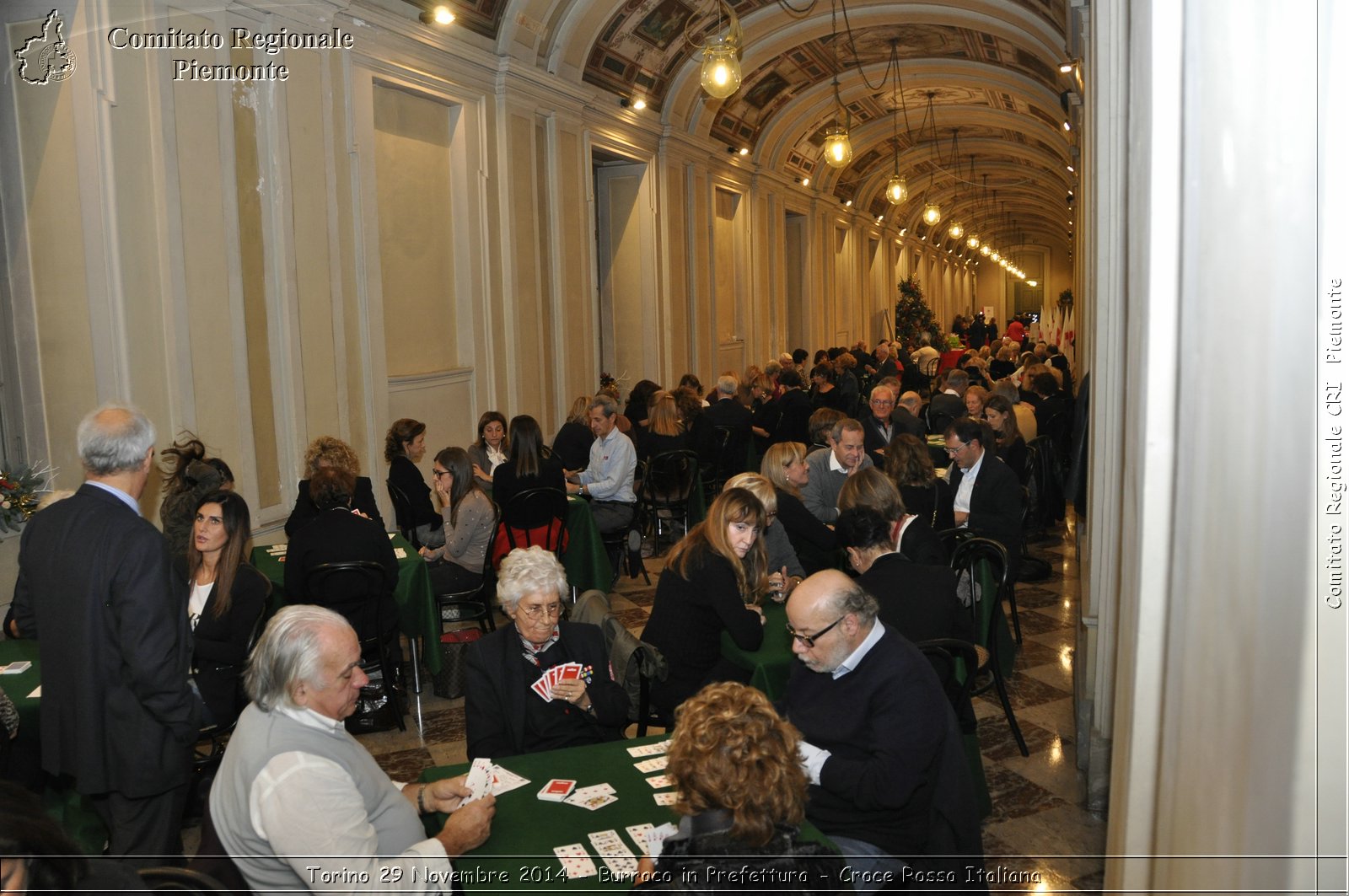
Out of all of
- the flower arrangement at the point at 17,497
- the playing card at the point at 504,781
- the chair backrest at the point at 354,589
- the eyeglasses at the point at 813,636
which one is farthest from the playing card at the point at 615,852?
the flower arrangement at the point at 17,497

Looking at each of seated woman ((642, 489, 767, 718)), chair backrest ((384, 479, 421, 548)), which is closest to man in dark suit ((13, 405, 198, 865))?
seated woman ((642, 489, 767, 718))

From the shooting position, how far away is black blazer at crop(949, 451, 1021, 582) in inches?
217

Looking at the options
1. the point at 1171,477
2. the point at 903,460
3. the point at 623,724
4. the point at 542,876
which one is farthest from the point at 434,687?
the point at 1171,477

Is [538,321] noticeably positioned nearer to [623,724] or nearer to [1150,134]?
[623,724]

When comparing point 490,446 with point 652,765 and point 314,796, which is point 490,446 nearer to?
point 652,765

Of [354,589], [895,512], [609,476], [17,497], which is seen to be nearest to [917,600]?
[895,512]

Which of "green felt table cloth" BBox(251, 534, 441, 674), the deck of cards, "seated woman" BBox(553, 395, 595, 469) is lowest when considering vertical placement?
"green felt table cloth" BBox(251, 534, 441, 674)

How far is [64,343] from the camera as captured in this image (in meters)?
5.40

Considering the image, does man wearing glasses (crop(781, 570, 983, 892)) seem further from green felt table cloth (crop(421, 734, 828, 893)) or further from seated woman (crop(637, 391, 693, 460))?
seated woman (crop(637, 391, 693, 460))

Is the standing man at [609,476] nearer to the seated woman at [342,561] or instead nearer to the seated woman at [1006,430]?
the seated woman at [342,561]

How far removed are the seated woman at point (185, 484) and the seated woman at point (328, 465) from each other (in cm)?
42

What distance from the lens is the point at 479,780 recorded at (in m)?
2.60

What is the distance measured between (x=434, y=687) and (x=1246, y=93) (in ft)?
16.3

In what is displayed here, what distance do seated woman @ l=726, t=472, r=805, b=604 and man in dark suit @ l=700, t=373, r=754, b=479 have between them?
3.94 m
